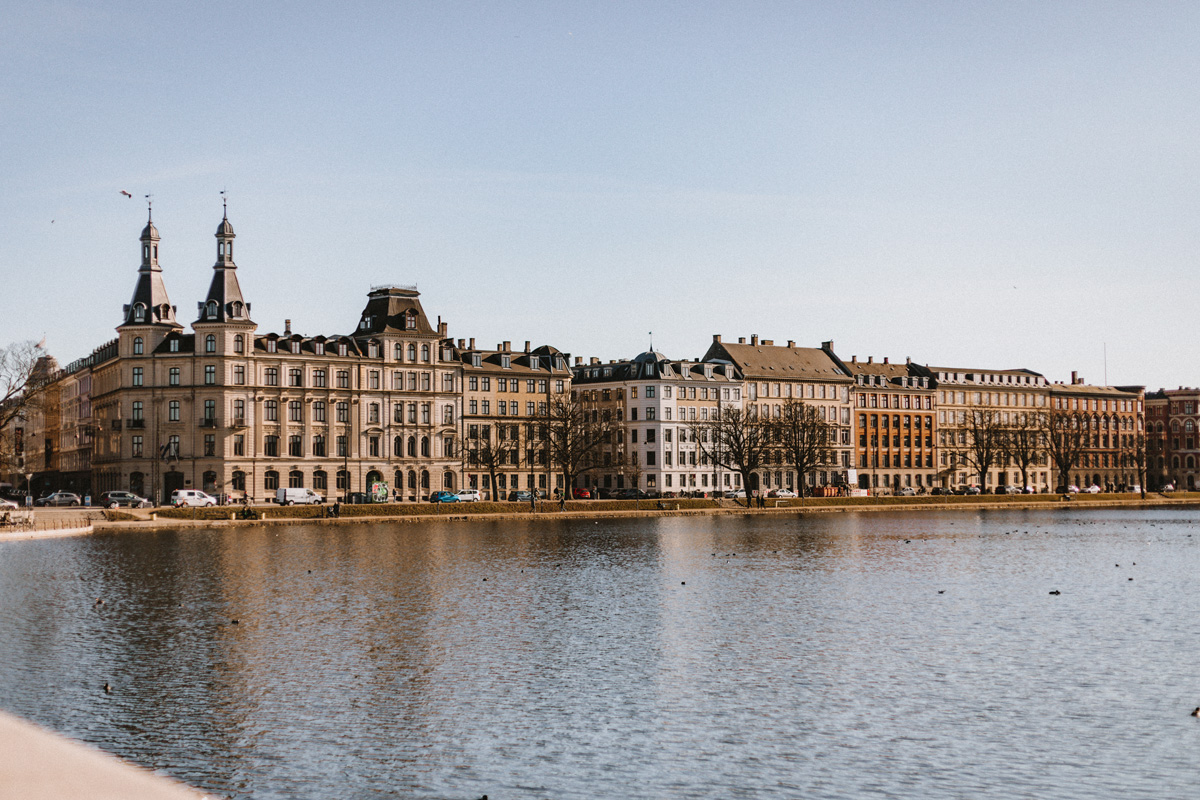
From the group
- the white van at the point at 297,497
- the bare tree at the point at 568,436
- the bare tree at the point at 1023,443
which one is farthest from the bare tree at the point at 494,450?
the bare tree at the point at 1023,443

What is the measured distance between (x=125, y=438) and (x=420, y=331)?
35.9 m

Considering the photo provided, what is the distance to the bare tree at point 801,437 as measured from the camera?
151125mm

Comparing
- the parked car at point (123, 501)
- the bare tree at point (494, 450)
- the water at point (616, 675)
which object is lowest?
the water at point (616, 675)

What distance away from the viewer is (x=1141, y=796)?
69.7 feet

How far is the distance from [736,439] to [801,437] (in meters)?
13.8

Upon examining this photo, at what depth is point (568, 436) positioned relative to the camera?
15225 centimetres

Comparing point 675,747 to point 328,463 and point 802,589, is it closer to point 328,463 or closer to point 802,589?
point 802,589

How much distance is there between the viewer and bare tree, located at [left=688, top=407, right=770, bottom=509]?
14462 cm

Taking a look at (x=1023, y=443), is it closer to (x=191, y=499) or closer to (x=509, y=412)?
(x=509, y=412)

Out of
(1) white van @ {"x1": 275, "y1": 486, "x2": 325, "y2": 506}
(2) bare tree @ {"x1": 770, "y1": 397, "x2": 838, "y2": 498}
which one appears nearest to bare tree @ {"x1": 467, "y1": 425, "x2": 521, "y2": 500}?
(1) white van @ {"x1": 275, "y1": 486, "x2": 325, "y2": 506}

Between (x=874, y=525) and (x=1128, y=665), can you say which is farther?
(x=874, y=525)

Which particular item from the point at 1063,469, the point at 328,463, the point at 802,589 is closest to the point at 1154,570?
the point at 802,589

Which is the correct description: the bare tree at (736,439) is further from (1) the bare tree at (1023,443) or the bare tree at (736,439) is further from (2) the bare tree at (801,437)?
(1) the bare tree at (1023,443)

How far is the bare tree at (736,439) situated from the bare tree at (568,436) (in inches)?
569
